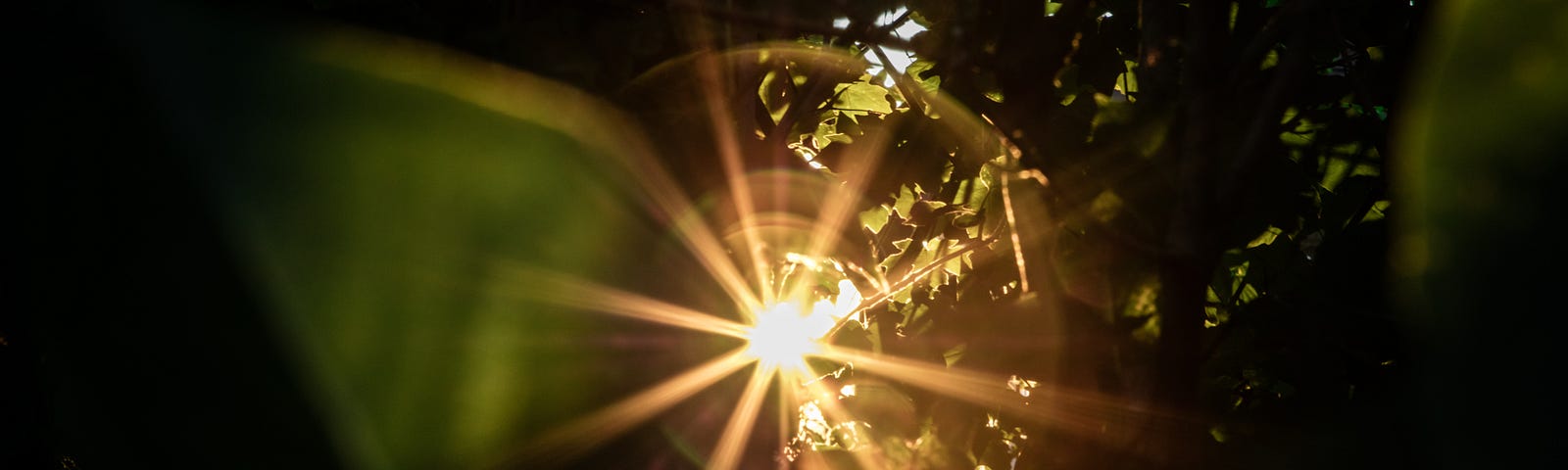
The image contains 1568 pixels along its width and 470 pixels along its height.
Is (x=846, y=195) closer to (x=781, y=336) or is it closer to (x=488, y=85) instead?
(x=781, y=336)

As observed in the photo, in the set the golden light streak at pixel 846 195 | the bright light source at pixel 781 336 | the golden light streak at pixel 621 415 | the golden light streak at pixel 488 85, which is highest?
the golden light streak at pixel 846 195

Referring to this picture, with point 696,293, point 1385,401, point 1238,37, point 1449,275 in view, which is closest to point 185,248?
point 696,293

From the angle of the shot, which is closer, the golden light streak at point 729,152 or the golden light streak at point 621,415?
the golden light streak at point 621,415

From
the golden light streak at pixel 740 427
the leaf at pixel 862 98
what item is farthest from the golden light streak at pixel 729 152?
the leaf at pixel 862 98

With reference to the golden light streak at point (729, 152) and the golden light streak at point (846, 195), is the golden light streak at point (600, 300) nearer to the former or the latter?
the golden light streak at point (729, 152)

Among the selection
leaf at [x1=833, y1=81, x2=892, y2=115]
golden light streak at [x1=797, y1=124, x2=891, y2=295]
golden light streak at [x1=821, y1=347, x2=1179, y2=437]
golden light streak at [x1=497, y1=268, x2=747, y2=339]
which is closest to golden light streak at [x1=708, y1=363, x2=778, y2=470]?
golden light streak at [x1=497, y1=268, x2=747, y2=339]

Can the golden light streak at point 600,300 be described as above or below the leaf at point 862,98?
below

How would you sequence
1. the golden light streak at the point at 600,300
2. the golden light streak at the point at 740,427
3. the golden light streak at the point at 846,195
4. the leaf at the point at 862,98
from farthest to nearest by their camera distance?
the leaf at the point at 862,98
the golden light streak at the point at 846,195
the golden light streak at the point at 740,427
the golden light streak at the point at 600,300
